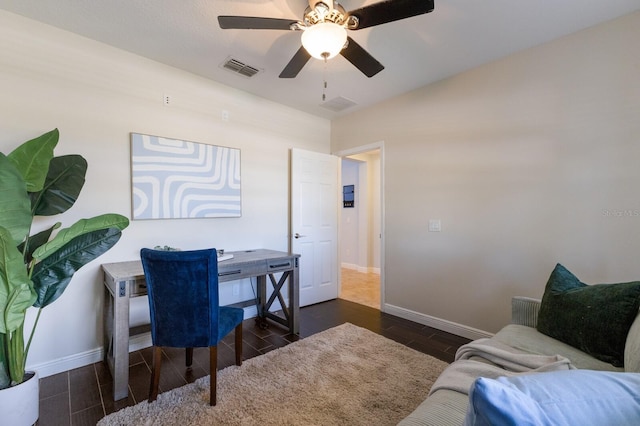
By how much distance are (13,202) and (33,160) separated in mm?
455

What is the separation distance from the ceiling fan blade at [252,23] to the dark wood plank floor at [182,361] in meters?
2.51

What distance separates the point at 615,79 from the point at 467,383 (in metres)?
2.55

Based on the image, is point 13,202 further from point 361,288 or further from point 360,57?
point 361,288

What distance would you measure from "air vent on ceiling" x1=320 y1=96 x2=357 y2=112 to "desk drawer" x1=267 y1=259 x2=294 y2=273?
211cm

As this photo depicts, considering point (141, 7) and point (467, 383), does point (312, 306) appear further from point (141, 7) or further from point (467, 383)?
point (141, 7)

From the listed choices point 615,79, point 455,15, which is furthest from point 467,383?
point 615,79

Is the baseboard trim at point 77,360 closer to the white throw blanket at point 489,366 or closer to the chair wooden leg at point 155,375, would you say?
the chair wooden leg at point 155,375

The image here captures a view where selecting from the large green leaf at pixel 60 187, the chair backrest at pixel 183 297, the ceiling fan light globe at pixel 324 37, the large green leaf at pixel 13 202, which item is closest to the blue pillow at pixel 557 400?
the chair backrest at pixel 183 297

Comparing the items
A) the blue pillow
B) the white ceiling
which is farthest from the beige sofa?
the white ceiling

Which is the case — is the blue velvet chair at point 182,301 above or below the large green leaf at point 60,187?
Answer: below

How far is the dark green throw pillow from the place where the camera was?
1427mm

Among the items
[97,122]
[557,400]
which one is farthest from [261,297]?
[557,400]

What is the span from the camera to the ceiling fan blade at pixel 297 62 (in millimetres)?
2037

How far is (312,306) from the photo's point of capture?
384 centimetres
